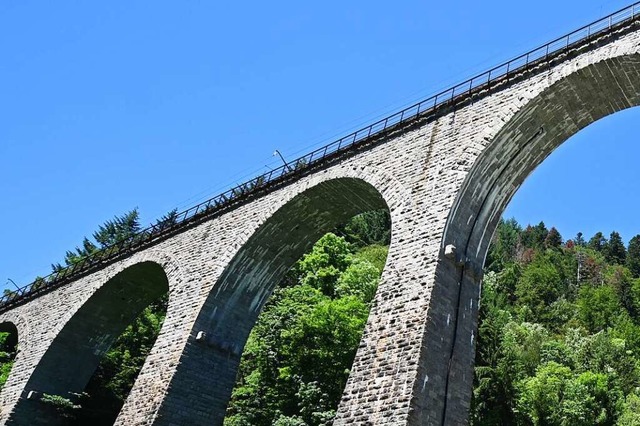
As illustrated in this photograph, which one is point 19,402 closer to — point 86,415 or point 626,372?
point 86,415

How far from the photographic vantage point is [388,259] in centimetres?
1216

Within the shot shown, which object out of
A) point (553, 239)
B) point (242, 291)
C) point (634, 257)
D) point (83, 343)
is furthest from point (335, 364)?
point (553, 239)

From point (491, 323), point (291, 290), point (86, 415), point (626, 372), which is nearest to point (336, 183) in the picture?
point (291, 290)

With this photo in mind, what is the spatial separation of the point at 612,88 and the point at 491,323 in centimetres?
1634

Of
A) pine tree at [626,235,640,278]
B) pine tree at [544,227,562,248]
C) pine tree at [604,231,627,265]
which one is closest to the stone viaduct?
pine tree at [626,235,640,278]

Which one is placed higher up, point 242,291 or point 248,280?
point 248,280

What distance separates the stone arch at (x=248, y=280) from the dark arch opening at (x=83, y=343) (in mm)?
3748

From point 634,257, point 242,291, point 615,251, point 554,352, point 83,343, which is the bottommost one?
point 83,343

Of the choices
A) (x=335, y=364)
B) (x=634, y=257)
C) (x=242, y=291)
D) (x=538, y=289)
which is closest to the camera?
(x=242, y=291)

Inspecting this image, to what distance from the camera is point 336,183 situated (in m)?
15.8

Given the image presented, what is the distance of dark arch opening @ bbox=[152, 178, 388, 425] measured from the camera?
15.2 metres

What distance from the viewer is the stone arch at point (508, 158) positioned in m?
11.6

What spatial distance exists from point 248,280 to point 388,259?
5951 mm

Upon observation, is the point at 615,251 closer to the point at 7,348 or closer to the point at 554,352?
the point at 554,352
